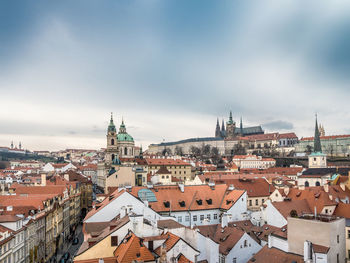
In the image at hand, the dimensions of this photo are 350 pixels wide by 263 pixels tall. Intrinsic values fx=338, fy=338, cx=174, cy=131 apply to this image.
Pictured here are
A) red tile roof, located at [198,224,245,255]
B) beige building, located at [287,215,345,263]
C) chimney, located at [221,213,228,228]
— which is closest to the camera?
beige building, located at [287,215,345,263]

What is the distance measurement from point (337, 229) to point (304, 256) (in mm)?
3323

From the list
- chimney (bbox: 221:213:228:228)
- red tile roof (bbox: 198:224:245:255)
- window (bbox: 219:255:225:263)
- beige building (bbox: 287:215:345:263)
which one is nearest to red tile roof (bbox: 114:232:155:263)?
beige building (bbox: 287:215:345:263)

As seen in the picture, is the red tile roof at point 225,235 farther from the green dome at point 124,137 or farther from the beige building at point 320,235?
the green dome at point 124,137

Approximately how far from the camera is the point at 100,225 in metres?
33.4

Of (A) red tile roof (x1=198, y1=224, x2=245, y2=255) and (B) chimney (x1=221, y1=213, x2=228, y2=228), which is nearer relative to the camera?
(A) red tile roof (x1=198, y1=224, x2=245, y2=255)

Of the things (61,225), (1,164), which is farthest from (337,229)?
(1,164)

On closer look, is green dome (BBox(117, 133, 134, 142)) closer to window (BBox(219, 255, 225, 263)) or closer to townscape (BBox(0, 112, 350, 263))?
townscape (BBox(0, 112, 350, 263))

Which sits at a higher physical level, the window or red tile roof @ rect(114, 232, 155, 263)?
red tile roof @ rect(114, 232, 155, 263)

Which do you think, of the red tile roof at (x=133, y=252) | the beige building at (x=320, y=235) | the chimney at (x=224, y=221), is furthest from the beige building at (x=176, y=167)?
the beige building at (x=320, y=235)

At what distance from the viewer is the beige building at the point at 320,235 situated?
69.7 feet

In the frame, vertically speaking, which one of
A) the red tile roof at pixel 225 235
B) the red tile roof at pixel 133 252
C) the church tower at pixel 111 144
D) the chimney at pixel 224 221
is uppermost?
the church tower at pixel 111 144

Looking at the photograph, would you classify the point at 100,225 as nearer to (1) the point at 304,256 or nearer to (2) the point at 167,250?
(2) the point at 167,250

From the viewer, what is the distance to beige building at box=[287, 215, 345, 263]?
69.7 ft

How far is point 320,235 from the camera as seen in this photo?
21.4 metres
